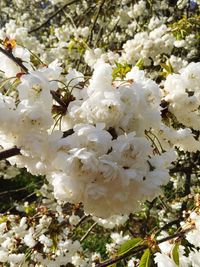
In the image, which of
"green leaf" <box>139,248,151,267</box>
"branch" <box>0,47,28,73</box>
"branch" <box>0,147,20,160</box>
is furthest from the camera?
"green leaf" <box>139,248,151,267</box>

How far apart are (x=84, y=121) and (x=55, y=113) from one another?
162mm

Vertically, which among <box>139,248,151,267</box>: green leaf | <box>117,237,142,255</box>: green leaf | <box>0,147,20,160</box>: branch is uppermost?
<box>0,147,20,160</box>: branch

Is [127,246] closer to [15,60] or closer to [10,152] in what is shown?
[10,152]

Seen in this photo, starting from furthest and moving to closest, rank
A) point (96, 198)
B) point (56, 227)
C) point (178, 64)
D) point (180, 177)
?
1. point (180, 177)
2. point (178, 64)
3. point (56, 227)
4. point (96, 198)

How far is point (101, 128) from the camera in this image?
1481 millimetres

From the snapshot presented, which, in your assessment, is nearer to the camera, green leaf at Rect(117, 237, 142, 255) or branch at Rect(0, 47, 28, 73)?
branch at Rect(0, 47, 28, 73)

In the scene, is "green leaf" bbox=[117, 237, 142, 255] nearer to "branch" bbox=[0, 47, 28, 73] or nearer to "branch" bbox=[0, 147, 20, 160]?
"branch" bbox=[0, 147, 20, 160]

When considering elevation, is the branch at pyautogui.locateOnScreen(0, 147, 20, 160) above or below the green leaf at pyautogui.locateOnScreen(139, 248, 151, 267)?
above

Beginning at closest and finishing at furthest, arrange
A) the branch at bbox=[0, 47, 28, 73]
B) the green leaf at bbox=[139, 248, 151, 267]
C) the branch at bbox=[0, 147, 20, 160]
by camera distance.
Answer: the branch at bbox=[0, 147, 20, 160] < the branch at bbox=[0, 47, 28, 73] < the green leaf at bbox=[139, 248, 151, 267]

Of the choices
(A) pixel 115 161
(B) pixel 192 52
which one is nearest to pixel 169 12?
(B) pixel 192 52

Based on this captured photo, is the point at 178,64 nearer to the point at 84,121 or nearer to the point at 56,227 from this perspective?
the point at 56,227

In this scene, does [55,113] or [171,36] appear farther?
[171,36]

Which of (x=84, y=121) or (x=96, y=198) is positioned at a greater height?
(x=84, y=121)

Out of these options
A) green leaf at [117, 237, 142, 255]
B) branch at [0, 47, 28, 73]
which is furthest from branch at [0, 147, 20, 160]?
green leaf at [117, 237, 142, 255]
